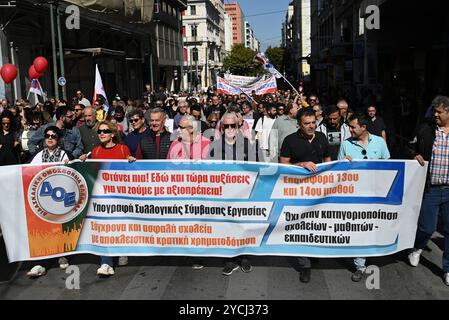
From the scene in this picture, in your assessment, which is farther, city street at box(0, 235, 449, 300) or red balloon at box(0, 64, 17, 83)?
red balloon at box(0, 64, 17, 83)

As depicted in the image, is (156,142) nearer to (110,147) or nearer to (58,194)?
(110,147)

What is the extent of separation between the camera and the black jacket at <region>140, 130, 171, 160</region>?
619 cm

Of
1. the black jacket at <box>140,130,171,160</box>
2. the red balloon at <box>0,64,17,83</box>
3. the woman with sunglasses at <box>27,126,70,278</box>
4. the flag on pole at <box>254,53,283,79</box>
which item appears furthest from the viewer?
the flag on pole at <box>254,53,283,79</box>

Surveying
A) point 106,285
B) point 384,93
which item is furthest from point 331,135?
point 384,93

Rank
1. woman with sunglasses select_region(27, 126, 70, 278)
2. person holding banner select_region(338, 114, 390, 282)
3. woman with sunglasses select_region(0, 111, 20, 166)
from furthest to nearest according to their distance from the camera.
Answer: woman with sunglasses select_region(0, 111, 20, 166) → woman with sunglasses select_region(27, 126, 70, 278) → person holding banner select_region(338, 114, 390, 282)

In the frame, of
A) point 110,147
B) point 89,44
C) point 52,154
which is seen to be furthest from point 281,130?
point 89,44

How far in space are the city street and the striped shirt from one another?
1.05 metres

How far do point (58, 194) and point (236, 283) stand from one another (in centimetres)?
217

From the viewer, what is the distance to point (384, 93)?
96.7 feet

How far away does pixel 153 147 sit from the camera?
6234 mm

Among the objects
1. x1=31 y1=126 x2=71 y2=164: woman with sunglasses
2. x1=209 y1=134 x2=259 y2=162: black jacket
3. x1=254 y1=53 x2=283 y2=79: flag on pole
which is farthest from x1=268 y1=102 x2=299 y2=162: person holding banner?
x1=254 y1=53 x2=283 y2=79: flag on pole

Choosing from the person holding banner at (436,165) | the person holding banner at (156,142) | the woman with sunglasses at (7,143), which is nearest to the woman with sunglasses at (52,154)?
the person holding banner at (156,142)

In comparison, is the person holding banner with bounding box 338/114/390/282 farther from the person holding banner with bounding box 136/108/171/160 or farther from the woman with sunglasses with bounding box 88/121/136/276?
the woman with sunglasses with bounding box 88/121/136/276
